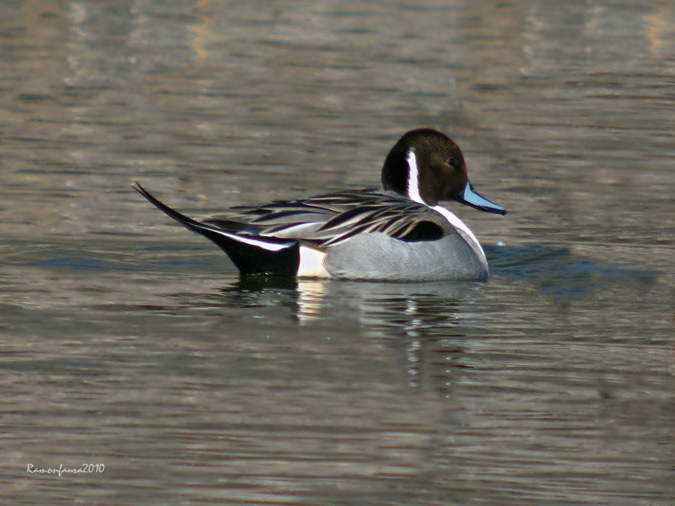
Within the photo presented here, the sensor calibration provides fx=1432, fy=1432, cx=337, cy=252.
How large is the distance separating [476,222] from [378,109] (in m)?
4.59

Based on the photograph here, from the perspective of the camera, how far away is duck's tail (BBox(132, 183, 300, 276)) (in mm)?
8570

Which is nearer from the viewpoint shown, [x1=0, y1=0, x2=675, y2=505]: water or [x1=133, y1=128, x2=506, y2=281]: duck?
[x1=0, y1=0, x2=675, y2=505]: water

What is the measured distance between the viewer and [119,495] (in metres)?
4.79

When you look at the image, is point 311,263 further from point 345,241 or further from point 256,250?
point 256,250

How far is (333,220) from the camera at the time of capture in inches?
345

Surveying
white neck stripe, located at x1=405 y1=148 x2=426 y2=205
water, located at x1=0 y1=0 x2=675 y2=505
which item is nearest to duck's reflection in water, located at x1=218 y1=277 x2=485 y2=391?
water, located at x1=0 y1=0 x2=675 y2=505

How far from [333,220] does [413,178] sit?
0.93 metres

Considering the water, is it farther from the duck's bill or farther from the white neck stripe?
the white neck stripe

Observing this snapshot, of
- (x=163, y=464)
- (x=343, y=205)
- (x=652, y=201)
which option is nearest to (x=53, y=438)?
(x=163, y=464)

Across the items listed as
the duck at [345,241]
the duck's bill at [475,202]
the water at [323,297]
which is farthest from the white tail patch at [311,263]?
the duck's bill at [475,202]

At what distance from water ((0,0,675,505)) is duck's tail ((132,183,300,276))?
0.16m

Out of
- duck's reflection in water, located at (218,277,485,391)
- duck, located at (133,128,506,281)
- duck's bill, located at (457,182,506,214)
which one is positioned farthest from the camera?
duck's bill, located at (457,182,506,214)

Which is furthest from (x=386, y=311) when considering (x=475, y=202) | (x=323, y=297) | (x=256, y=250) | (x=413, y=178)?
(x=475, y=202)

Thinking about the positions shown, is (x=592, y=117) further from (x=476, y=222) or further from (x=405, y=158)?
(x=405, y=158)
